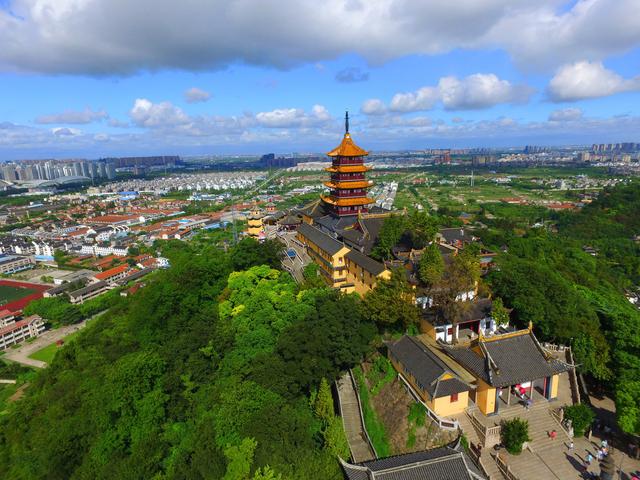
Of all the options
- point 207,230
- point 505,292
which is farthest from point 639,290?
point 207,230

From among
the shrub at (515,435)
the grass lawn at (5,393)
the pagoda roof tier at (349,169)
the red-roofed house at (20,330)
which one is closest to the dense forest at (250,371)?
the shrub at (515,435)

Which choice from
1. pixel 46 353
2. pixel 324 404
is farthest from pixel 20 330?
pixel 324 404

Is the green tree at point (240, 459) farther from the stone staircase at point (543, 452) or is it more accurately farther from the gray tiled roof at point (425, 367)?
the stone staircase at point (543, 452)

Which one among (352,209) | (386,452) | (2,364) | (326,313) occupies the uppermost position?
(352,209)

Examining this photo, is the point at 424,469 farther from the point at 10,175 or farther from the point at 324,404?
the point at 10,175

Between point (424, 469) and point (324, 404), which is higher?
point (424, 469)

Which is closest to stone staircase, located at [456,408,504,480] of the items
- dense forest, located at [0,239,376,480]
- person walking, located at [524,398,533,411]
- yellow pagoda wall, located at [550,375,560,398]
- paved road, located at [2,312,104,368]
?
person walking, located at [524,398,533,411]

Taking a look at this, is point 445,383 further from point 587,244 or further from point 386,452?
point 587,244
